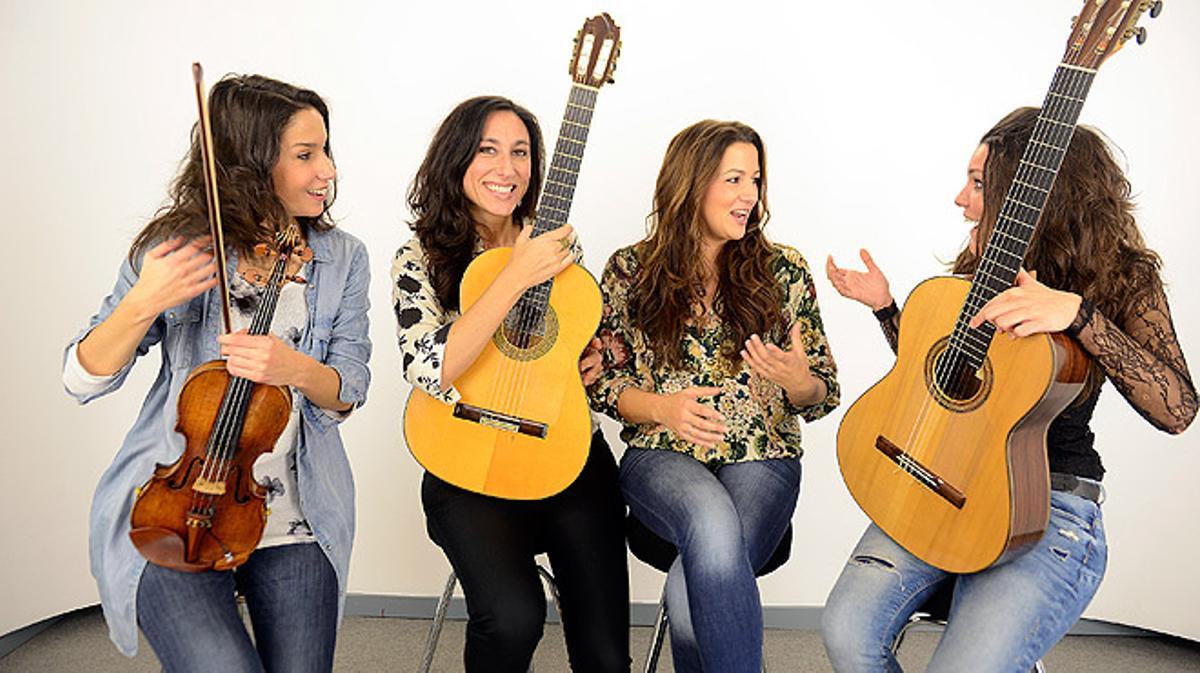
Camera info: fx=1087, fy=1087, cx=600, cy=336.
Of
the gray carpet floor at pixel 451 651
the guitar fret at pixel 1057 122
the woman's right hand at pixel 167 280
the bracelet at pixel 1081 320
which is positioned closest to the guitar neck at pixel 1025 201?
the guitar fret at pixel 1057 122

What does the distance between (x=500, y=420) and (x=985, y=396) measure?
3.04ft

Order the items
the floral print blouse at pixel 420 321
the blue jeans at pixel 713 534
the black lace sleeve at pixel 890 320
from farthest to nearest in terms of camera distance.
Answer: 1. the black lace sleeve at pixel 890 320
2. the floral print blouse at pixel 420 321
3. the blue jeans at pixel 713 534

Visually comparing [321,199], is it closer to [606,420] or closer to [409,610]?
[606,420]

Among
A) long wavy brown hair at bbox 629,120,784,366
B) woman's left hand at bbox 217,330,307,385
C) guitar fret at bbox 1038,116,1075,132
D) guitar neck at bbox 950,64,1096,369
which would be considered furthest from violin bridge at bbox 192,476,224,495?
guitar fret at bbox 1038,116,1075,132

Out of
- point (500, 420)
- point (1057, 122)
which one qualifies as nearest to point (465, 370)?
point (500, 420)

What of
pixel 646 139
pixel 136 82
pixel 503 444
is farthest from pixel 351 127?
pixel 503 444

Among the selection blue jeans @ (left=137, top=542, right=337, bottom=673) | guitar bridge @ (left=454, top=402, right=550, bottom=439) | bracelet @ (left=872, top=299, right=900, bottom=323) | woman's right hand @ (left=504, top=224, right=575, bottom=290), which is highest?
bracelet @ (left=872, top=299, right=900, bottom=323)

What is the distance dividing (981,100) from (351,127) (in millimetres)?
1869

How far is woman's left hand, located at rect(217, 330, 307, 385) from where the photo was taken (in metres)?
1.74

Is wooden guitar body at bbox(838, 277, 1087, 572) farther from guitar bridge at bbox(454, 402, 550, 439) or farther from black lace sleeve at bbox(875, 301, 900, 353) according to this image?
guitar bridge at bbox(454, 402, 550, 439)

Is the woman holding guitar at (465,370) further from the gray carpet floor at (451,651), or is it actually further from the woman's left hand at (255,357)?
the gray carpet floor at (451,651)

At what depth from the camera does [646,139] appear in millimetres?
3213

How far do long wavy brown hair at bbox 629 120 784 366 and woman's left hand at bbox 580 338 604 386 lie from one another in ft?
0.36

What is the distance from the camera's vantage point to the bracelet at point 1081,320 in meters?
1.83
